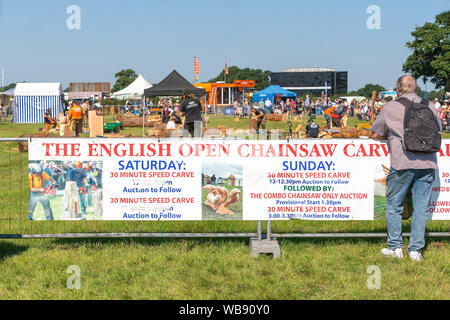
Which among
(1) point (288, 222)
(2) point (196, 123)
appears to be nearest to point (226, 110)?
(2) point (196, 123)

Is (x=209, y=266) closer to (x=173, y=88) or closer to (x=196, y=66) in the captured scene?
(x=173, y=88)

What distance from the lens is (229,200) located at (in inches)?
255

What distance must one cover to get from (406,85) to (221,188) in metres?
2.38

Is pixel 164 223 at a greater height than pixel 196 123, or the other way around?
pixel 196 123

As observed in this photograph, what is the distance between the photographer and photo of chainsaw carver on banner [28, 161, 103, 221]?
6.42 meters

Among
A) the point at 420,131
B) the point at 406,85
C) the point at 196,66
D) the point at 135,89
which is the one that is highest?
the point at 196,66

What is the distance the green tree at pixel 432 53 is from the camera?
68.7 meters

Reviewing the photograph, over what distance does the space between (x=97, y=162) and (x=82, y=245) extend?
1128mm

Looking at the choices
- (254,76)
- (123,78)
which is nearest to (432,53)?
(123,78)

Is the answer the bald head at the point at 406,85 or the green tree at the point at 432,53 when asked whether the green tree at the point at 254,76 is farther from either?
the bald head at the point at 406,85

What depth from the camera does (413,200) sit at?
6281 mm

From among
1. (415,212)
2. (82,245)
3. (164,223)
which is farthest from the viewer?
(164,223)
